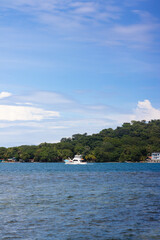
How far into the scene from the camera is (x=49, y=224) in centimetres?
2417

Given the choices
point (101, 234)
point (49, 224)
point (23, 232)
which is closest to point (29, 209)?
point (49, 224)

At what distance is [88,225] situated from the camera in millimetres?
23875

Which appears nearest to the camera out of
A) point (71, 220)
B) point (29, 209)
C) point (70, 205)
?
point (71, 220)

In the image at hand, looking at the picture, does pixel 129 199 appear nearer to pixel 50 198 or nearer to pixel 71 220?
pixel 50 198

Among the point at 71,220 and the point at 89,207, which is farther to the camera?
the point at 89,207

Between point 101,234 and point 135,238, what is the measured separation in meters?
2.17

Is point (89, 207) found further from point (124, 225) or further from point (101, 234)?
point (101, 234)

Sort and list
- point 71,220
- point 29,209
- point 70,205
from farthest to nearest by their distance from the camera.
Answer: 1. point 70,205
2. point 29,209
3. point 71,220

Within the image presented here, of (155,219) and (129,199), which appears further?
(129,199)

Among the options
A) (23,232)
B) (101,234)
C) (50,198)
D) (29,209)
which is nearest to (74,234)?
(101,234)

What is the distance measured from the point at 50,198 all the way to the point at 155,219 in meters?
14.9

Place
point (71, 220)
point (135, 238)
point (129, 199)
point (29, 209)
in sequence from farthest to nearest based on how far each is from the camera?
1. point (129, 199)
2. point (29, 209)
3. point (71, 220)
4. point (135, 238)

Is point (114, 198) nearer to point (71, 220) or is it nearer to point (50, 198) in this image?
point (50, 198)

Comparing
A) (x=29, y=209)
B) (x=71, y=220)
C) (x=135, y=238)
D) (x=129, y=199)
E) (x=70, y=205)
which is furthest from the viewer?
(x=129, y=199)
